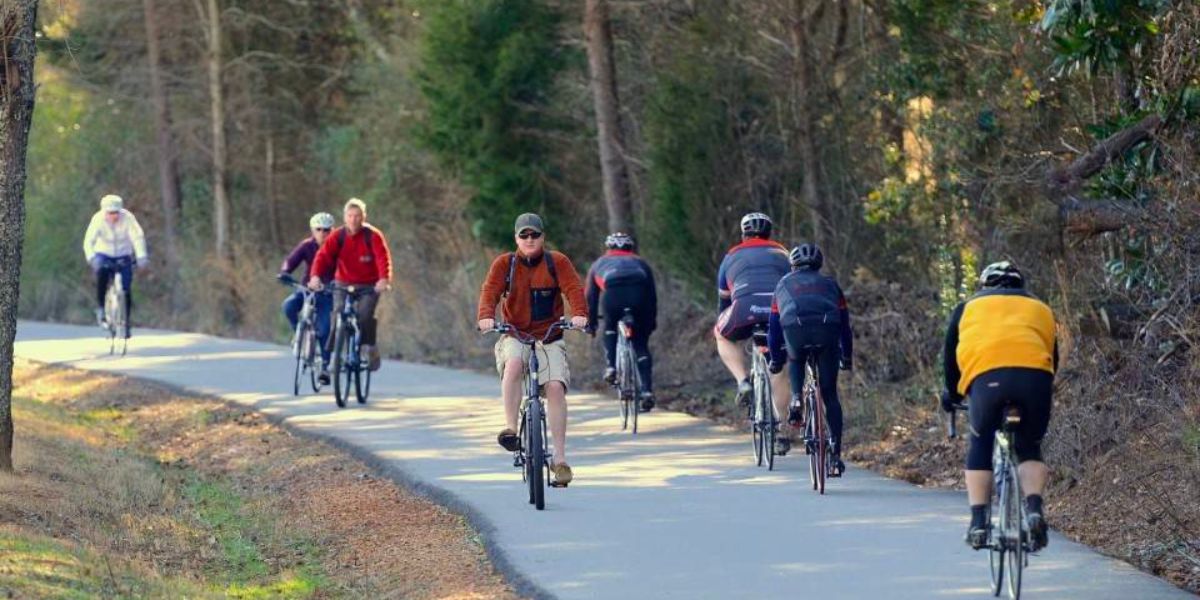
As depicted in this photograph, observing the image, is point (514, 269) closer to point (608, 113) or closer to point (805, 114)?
point (805, 114)

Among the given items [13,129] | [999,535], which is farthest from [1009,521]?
[13,129]

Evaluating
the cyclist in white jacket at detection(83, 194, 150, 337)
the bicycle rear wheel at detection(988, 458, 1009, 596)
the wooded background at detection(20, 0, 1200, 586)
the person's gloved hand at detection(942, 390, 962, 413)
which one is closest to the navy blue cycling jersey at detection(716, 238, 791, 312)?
the wooded background at detection(20, 0, 1200, 586)

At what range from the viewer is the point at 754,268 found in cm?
1504

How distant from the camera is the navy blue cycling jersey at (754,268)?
15.0 meters

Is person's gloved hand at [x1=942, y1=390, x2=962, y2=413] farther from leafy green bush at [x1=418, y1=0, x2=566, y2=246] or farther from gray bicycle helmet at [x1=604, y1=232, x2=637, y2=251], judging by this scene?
leafy green bush at [x1=418, y1=0, x2=566, y2=246]

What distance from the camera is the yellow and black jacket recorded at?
9.32 meters

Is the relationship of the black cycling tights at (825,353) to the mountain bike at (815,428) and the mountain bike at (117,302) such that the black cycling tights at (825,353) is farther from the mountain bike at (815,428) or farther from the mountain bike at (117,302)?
the mountain bike at (117,302)

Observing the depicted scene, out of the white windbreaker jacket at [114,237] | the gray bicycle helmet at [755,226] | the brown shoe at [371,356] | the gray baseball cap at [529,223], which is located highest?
the white windbreaker jacket at [114,237]

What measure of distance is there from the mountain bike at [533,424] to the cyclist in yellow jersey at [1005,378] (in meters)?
3.69

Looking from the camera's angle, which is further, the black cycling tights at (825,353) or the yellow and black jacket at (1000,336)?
the black cycling tights at (825,353)

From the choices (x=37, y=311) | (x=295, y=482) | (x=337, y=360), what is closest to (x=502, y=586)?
(x=295, y=482)

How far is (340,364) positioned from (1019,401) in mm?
11106

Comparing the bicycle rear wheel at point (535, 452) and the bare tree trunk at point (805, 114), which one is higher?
the bare tree trunk at point (805, 114)

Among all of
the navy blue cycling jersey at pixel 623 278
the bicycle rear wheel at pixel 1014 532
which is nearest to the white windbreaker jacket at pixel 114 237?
the navy blue cycling jersey at pixel 623 278
